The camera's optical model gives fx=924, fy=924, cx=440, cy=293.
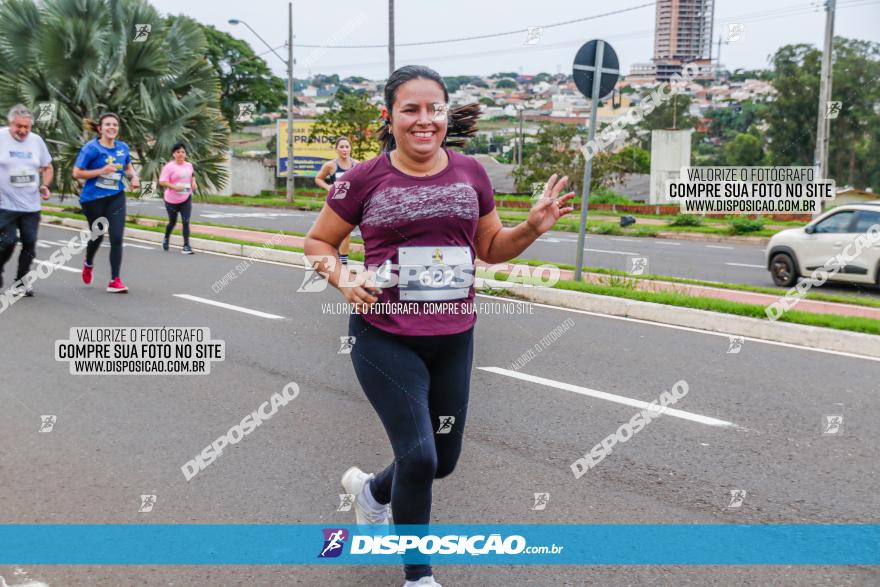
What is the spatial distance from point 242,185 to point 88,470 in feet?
168

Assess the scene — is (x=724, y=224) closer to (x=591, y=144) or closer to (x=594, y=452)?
(x=591, y=144)

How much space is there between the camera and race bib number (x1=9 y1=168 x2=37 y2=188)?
9.64 meters

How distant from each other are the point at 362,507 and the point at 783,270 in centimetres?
1191

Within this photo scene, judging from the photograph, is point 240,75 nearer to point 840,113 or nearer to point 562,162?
point 562,162

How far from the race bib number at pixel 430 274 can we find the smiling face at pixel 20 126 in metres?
7.85

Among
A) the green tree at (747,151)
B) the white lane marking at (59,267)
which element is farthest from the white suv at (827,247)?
the green tree at (747,151)

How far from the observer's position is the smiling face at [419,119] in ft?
10.7

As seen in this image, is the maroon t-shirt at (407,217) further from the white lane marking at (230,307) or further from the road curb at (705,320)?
the white lane marking at (230,307)

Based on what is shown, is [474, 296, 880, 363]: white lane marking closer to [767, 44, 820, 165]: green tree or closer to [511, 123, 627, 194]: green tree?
[511, 123, 627, 194]: green tree

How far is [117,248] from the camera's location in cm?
1052

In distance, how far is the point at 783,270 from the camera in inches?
556

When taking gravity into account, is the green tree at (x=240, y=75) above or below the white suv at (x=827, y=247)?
above

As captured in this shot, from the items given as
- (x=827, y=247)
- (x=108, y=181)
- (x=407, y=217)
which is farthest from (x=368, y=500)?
(x=827, y=247)

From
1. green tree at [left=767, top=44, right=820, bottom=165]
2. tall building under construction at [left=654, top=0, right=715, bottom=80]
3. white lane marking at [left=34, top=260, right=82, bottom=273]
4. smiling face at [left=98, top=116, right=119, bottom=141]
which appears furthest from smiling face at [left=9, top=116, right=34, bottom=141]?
tall building under construction at [left=654, top=0, right=715, bottom=80]
